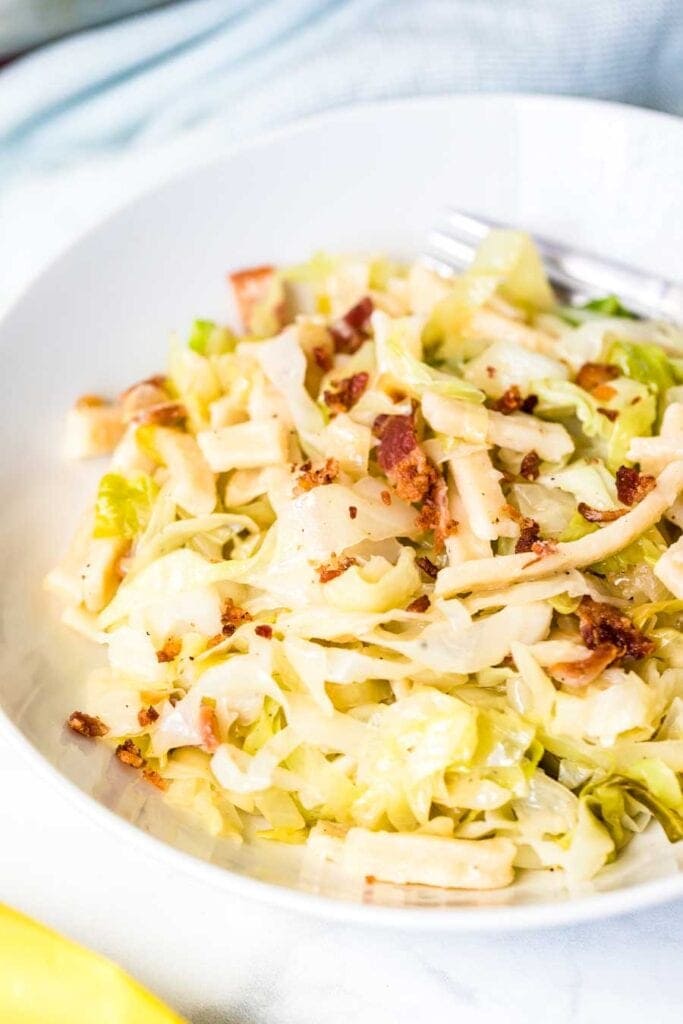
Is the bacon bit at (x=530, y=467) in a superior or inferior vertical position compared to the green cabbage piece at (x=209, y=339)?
inferior

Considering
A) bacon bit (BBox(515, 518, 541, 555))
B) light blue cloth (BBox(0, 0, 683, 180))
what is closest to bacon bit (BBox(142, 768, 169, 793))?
bacon bit (BBox(515, 518, 541, 555))

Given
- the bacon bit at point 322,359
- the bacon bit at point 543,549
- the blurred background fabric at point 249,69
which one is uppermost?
the blurred background fabric at point 249,69

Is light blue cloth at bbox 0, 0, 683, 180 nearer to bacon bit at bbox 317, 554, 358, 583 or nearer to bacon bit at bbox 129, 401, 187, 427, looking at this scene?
bacon bit at bbox 129, 401, 187, 427

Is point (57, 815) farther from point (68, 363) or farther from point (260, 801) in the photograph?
point (68, 363)

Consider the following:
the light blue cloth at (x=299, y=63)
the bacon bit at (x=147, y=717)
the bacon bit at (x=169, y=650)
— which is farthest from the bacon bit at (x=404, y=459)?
the light blue cloth at (x=299, y=63)

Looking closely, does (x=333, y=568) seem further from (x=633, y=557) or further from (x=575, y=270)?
(x=575, y=270)

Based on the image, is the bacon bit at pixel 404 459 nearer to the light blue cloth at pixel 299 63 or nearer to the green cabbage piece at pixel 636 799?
the green cabbage piece at pixel 636 799

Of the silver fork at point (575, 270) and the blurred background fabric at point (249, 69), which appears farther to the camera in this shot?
the blurred background fabric at point (249, 69)

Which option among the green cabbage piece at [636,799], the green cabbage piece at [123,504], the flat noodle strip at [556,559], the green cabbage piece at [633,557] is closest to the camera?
the green cabbage piece at [636,799]

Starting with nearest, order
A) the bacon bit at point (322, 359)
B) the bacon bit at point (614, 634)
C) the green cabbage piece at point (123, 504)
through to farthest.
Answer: the bacon bit at point (614, 634), the green cabbage piece at point (123, 504), the bacon bit at point (322, 359)
